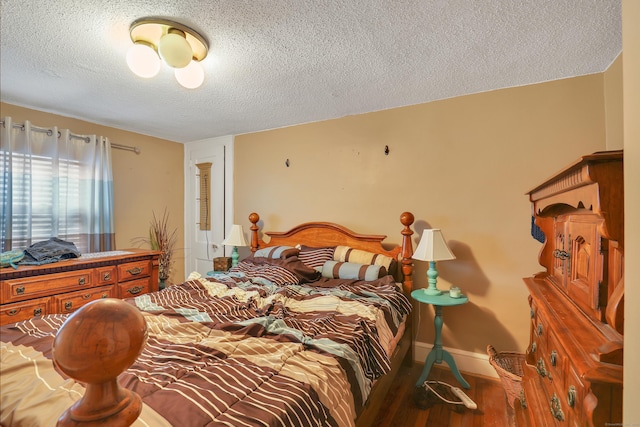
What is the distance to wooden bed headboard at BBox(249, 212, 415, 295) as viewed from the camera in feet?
7.72

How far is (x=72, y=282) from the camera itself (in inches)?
94.7

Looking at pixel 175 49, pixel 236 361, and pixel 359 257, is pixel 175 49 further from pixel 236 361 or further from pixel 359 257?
pixel 359 257

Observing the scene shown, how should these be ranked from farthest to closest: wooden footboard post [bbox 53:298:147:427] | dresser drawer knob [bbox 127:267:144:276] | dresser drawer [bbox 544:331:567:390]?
dresser drawer knob [bbox 127:267:144:276]
dresser drawer [bbox 544:331:567:390]
wooden footboard post [bbox 53:298:147:427]

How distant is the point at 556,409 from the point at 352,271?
4.95 ft

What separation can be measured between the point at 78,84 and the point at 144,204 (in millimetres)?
1631

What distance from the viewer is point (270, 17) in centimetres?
142

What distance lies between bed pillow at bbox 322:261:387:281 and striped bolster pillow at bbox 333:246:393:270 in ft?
0.19

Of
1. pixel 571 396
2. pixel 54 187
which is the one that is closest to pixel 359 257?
pixel 571 396

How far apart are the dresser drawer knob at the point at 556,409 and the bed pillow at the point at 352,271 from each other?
→ 4.45 ft

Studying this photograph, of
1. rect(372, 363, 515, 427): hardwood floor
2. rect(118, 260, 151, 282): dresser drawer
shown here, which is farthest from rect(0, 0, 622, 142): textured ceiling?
rect(372, 363, 515, 427): hardwood floor

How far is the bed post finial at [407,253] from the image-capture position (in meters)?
2.34

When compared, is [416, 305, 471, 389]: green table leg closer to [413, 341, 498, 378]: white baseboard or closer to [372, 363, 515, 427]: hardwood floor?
[372, 363, 515, 427]: hardwood floor

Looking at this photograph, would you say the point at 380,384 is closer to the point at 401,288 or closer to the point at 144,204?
the point at 401,288

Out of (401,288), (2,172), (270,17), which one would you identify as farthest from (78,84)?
(401,288)
